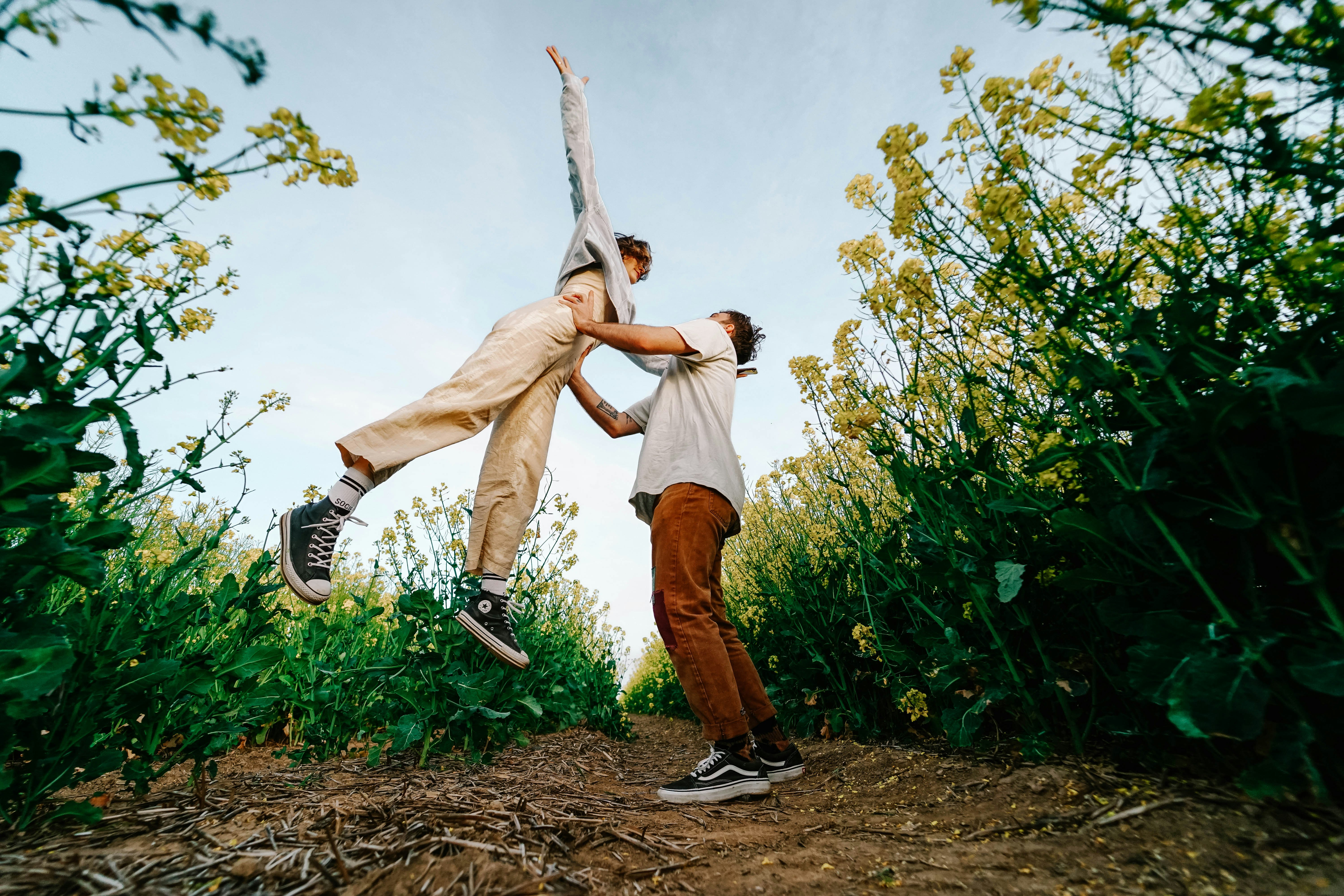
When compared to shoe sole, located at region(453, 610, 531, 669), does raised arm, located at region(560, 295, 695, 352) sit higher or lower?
higher

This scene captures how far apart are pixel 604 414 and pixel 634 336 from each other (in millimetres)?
803

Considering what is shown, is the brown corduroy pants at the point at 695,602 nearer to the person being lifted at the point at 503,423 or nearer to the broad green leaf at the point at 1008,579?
the person being lifted at the point at 503,423

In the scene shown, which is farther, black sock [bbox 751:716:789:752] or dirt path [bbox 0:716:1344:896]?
black sock [bbox 751:716:789:752]

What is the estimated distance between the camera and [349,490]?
91.0 inches

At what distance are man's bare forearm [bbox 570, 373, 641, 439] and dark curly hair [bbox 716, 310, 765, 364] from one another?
2.53 ft

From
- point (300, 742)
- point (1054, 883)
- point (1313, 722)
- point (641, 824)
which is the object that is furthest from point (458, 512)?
point (1313, 722)

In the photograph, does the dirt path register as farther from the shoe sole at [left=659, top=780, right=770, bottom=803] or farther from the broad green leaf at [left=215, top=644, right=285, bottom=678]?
the broad green leaf at [left=215, top=644, right=285, bottom=678]

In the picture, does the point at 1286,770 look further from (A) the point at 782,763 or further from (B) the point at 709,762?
(A) the point at 782,763

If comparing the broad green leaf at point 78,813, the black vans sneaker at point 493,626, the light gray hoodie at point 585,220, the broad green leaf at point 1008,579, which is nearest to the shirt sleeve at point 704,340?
the light gray hoodie at point 585,220

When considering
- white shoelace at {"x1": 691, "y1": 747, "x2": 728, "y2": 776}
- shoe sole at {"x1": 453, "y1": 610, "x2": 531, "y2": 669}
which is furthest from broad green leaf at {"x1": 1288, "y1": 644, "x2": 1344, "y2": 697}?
shoe sole at {"x1": 453, "y1": 610, "x2": 531, "y2": 669}

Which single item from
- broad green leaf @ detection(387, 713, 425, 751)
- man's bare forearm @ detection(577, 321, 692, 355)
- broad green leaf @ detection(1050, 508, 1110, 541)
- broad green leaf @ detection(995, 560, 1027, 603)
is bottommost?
broad green leaf @ detection(387, 713, 425, 751)

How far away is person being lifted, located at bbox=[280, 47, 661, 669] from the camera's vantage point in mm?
2256

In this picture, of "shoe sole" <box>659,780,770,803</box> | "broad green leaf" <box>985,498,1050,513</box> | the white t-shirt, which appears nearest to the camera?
"broad green leaf" <box>985,498,1050,513</box>

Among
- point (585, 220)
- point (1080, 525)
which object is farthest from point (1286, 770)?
point (585, 220)
